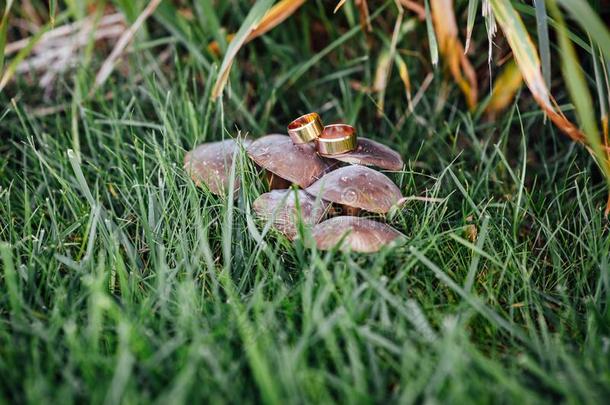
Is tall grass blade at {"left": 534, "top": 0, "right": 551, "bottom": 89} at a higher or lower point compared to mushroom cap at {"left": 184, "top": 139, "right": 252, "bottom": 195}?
higher

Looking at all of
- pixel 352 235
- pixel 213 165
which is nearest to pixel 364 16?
pixel 213 165

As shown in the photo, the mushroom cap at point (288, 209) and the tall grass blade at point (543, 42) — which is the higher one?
the tall grass blade at point (543, 42)

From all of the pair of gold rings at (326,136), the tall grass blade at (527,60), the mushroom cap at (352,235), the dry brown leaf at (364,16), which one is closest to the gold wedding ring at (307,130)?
the pair of gold rings at (326,136)

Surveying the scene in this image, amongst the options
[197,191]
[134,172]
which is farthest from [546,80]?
[134,172]

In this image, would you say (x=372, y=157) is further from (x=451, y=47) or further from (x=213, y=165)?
(x=451, y=47)

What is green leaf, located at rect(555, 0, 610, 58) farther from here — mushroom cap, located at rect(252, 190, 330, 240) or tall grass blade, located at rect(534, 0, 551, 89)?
mushroom cap, located at rect(252, 190, 330, 240)

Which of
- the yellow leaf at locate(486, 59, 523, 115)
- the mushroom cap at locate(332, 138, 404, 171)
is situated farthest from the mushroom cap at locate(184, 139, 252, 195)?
the yellow leaf at locate(486, 59, 523, 115)

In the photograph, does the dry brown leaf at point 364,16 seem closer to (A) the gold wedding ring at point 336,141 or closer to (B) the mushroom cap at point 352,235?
(A) the gold wedding ring at point 336,141
